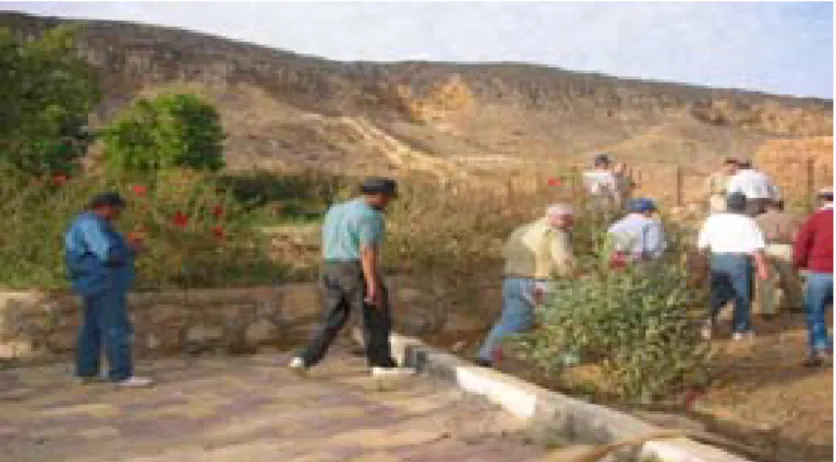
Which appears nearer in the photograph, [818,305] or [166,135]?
[818,305]

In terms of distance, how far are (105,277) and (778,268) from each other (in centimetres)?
663

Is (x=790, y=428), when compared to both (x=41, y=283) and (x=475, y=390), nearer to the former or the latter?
(x=475, y=390)

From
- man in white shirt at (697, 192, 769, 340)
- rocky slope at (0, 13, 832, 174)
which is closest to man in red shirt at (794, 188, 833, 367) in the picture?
man in white shirt at (697, 192, 769, 340)

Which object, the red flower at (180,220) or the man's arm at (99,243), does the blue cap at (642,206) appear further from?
the man's arm at (99,243)

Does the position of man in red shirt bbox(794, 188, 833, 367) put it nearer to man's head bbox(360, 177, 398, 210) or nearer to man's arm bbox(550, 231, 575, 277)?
man's arm bbox(550, 231, 575, 277)

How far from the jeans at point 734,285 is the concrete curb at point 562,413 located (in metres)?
2.77

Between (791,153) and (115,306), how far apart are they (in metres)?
19.0

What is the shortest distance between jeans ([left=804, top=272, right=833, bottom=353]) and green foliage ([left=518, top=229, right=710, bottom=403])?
52.6 inches

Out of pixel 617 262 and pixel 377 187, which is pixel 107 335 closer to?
pixel 377 187

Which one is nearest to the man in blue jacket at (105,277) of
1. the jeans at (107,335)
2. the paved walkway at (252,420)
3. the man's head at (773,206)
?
the jeans at (107,335)

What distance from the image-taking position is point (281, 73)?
5819 centimetres

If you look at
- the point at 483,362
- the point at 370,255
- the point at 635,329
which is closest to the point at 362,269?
the point at 370,255

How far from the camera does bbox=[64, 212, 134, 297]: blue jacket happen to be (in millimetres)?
7801

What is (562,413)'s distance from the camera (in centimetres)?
624
